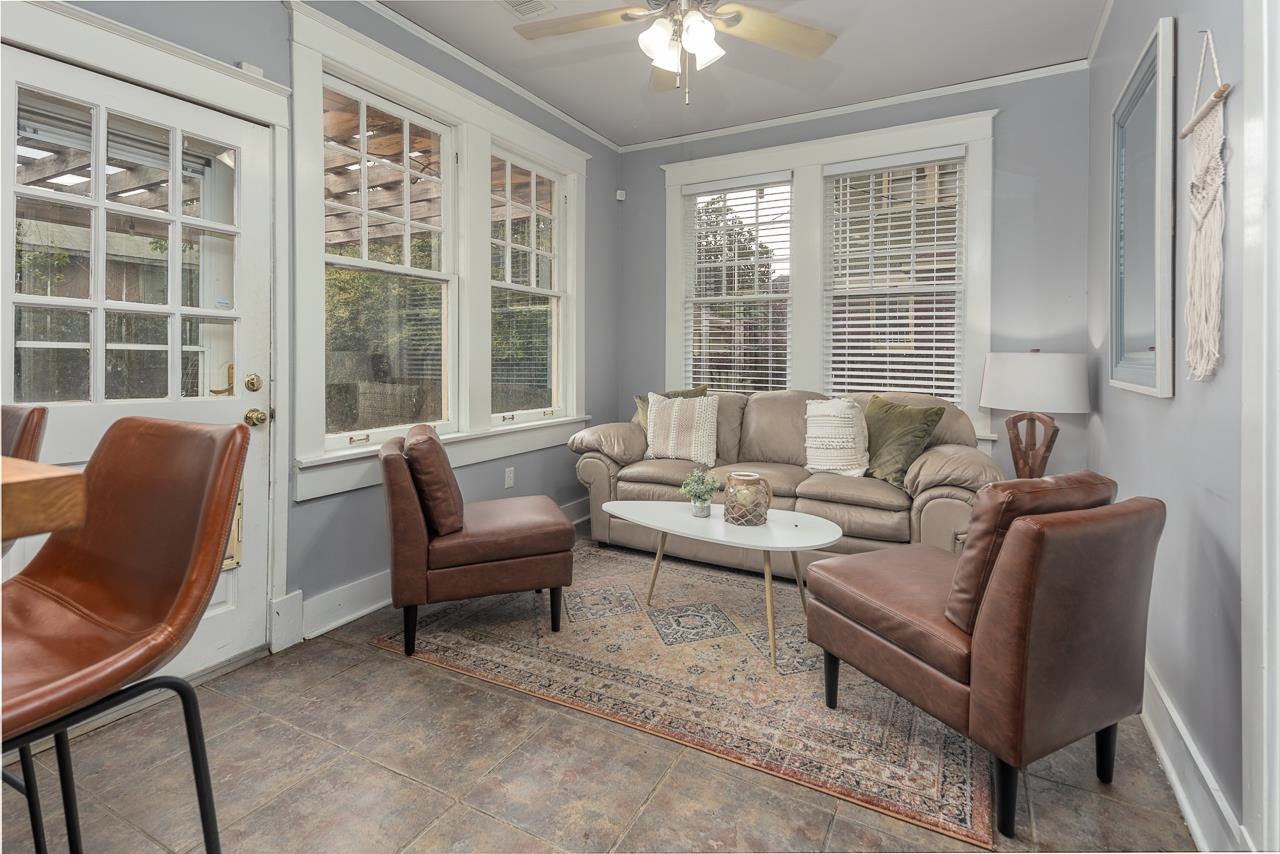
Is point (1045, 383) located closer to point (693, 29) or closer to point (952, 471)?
point (952, 471)

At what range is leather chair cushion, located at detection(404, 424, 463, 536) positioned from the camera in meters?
2.54

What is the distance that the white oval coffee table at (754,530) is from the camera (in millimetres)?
2545

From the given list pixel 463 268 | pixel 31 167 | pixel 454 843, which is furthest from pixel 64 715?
pixel 463 268

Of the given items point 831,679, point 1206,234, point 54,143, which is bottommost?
point 831,679

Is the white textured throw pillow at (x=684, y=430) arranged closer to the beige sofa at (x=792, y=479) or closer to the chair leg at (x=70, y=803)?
the beige sofa at (x=792, y=479)

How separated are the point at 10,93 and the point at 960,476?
375 cm

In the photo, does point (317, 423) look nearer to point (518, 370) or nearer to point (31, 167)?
point (31, 167)

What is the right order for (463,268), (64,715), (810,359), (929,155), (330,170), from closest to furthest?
(64,715) < (330,170) < (463,268) < (929,155) < (810,359)

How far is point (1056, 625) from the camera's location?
1.54 m

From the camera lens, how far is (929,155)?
13.1 feet

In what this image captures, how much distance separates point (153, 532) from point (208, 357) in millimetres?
1537

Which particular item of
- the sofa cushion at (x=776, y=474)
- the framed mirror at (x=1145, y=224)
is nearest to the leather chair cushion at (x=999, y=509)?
the framed mirror at (x=1145, y=224)

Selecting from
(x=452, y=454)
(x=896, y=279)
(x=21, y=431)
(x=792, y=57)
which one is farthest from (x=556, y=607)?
(x=792, y=57)

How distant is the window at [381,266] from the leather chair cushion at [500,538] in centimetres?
83
